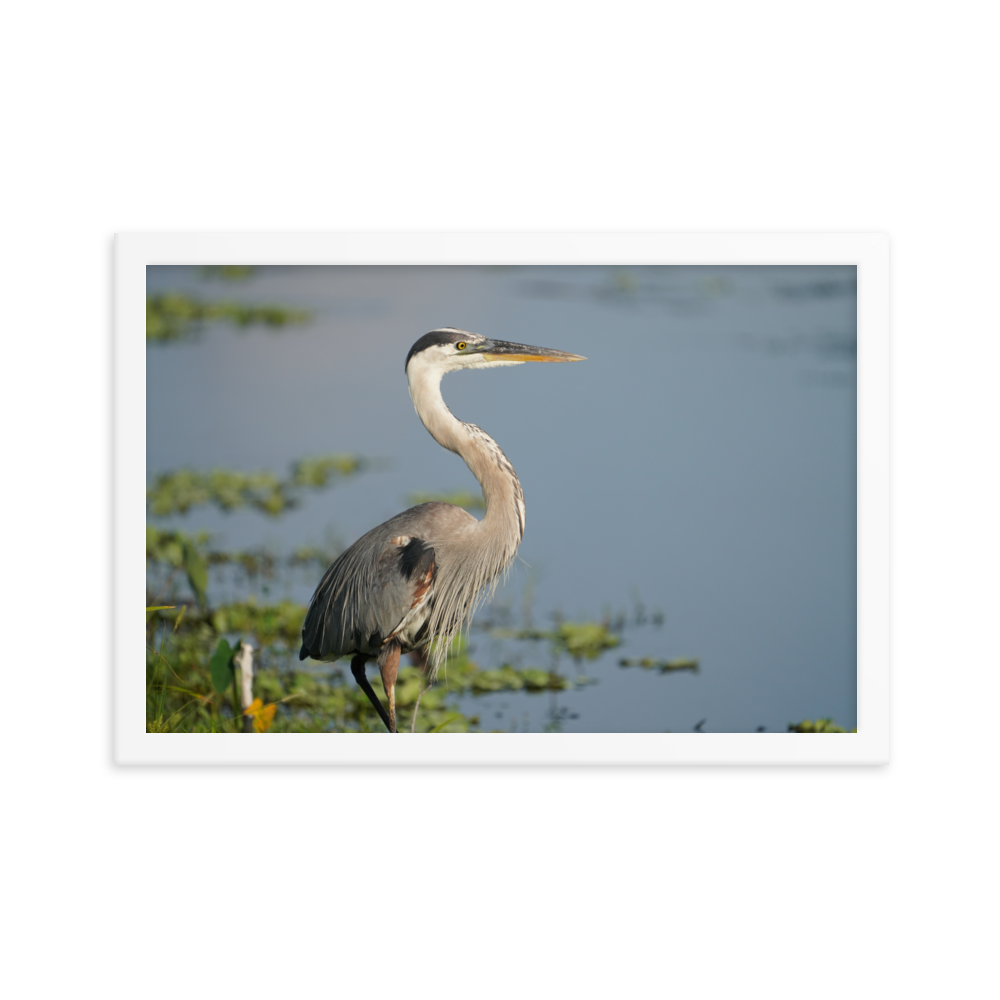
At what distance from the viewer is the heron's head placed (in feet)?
9.30

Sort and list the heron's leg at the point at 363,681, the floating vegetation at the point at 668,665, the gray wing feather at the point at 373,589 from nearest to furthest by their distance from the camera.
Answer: the gray wing feather at the point at 373,589, the heron's leg at the point at 363,681, the floating vegetation at the point at 668,665

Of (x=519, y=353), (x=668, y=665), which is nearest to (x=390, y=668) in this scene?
(x=668, y=665)

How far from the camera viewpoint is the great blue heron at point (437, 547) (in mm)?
2814

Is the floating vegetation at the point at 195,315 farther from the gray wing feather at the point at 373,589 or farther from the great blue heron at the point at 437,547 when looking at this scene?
the gray wing feather at the point at 373,589

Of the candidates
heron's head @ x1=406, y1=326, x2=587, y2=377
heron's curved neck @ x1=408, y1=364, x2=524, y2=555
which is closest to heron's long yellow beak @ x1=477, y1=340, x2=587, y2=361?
heron's head @ x1=406, y1=326, x2=587, y2=377

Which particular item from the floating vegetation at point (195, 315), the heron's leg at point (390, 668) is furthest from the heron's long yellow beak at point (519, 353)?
the heron's leg at point (390, 668)

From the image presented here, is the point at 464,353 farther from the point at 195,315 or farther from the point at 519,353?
the point at 195,315

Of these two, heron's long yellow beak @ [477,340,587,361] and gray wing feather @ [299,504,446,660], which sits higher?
heron's long yellow beak @ [477,340,587,361]

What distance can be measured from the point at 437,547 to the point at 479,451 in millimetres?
350

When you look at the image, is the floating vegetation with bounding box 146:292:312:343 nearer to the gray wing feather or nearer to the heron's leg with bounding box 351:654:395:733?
the gray wing feather

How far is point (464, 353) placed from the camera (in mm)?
2848

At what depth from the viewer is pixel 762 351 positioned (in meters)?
3.11

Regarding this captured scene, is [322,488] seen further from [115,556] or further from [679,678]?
[679,678]
